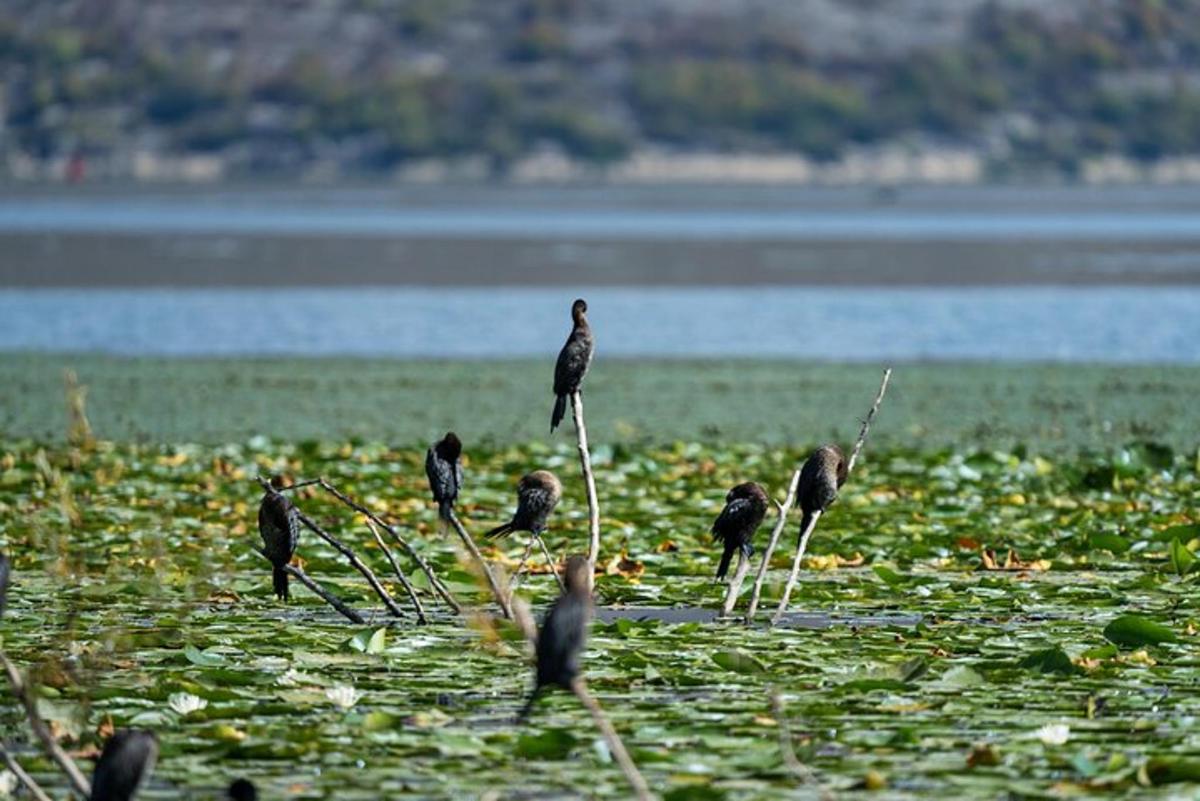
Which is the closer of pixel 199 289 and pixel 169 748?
pixel 169 748

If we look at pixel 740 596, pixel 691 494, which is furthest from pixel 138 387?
pixel 740 596

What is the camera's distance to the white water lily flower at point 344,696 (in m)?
10.7

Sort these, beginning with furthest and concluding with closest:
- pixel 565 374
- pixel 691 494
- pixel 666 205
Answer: pixel 666 205, pixel 691 494, pixel 565 374

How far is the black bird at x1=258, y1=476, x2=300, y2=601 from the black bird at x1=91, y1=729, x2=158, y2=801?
12.6 feet

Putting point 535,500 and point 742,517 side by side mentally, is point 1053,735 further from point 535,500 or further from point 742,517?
point 535,500

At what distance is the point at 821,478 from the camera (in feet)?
41.7

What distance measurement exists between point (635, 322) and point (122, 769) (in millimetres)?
39411

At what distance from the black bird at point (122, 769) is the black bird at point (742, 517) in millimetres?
4914

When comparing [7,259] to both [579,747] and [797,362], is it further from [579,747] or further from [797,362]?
[579,747]

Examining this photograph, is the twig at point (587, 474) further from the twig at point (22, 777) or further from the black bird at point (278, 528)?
the twig at point (22, 777)

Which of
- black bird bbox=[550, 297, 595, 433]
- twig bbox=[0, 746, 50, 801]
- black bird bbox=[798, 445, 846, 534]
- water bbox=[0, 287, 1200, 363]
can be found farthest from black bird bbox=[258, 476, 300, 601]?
water bbox=[0, 287, 1200, 363]

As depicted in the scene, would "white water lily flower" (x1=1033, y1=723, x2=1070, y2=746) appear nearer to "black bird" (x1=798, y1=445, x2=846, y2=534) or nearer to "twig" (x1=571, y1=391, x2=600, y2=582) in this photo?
"black bird" (x1=798, y1=445, x2=846, y2=534)

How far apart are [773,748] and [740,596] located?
427cm

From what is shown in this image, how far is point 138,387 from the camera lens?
30109mm
